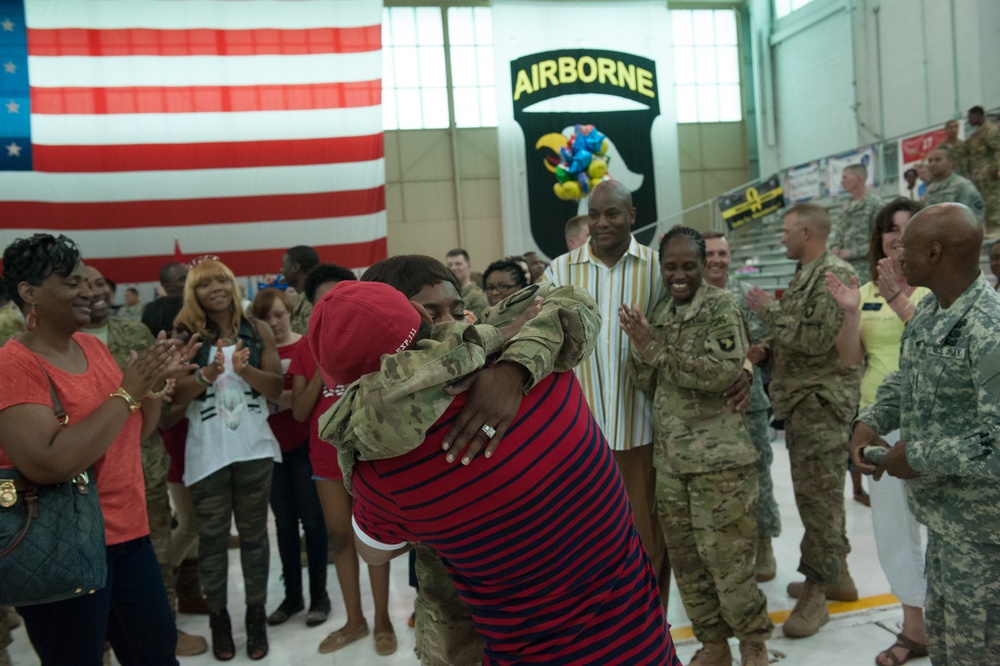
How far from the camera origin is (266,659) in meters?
3.57

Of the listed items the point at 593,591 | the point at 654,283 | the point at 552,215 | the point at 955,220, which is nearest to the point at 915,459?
the point at 955,220

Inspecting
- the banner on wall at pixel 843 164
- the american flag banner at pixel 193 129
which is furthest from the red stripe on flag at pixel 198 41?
the banner on wall at pixel 843 164

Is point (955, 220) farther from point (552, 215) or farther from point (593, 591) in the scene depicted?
point (552, 215)

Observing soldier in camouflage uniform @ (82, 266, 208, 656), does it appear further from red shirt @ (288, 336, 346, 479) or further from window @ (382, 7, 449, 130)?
window @ (382, 7, 449, 130)

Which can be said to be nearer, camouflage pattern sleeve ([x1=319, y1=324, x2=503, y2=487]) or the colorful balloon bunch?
camouflage pattern sleeve ([x1=319, y1=324, x2=503, y2=487])

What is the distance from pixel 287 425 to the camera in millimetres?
3994

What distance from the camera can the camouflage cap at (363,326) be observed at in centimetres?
126

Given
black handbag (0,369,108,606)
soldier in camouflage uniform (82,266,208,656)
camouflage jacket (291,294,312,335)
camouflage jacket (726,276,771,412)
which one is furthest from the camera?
camouflage jacket (291,294,312,335)

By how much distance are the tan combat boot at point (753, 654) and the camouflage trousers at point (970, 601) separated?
0.89 m

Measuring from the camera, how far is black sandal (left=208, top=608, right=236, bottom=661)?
3.57m

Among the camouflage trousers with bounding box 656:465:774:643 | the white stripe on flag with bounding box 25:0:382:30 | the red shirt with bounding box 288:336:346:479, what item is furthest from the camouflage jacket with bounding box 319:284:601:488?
the white stripe on flag with bounding box 25:0:382:30

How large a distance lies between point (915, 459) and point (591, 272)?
59.6 inches

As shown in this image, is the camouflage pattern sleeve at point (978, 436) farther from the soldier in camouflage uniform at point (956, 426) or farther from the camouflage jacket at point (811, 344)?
the camouflage jacket at point (811, 344)

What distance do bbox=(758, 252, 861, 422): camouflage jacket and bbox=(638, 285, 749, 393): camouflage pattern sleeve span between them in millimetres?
574
